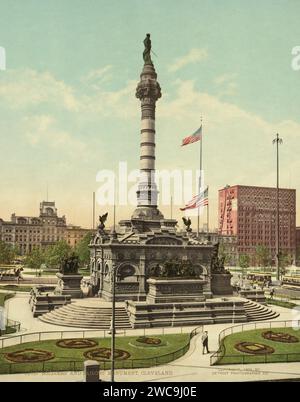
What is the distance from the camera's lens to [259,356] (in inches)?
1038

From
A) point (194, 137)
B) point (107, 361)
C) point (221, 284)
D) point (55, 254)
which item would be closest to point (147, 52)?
point (194, 137)

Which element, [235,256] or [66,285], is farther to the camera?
[235,256]

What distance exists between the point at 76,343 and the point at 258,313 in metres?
20.5

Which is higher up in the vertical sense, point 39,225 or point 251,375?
point 39,225

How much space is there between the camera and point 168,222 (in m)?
54.4

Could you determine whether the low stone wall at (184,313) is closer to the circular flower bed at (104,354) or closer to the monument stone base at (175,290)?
the monument stone base at (175,290)

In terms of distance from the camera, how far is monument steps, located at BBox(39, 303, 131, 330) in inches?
1398

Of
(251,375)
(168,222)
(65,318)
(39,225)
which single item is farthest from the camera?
(39,225)

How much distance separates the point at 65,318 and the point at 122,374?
1548 cm

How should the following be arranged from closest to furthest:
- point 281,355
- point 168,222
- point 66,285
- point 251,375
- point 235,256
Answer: point 251,375 → point 281,355 → point 66,285 → point 168,222 → point 235,256

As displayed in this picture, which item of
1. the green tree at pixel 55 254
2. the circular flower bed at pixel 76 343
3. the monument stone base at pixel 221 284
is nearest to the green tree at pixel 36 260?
the green tree at pixel 55 254

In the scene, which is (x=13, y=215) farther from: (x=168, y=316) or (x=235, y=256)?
(x=168, y=316)

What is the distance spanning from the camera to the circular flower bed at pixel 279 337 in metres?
30.8

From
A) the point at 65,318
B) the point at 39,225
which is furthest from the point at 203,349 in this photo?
the point at 39,225
